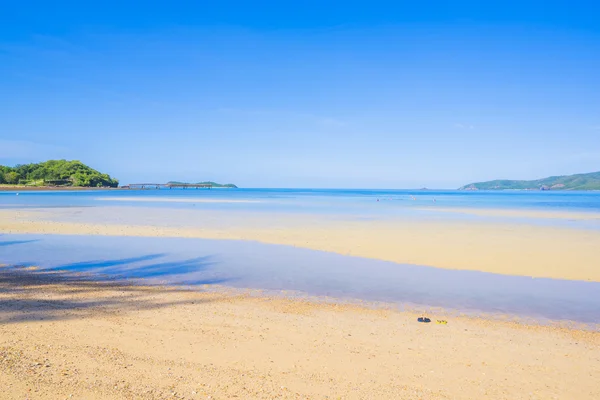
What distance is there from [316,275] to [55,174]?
545 feet

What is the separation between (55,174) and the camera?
15388 centimetres

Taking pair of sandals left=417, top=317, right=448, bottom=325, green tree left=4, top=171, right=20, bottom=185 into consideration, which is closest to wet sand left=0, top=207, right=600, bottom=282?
pair of sandals left=417, top=317, right=448, bottom=325

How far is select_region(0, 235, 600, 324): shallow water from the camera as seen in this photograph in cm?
964

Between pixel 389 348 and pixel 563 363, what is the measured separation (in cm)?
239

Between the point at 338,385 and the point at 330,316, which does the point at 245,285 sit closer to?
the point at 330,316

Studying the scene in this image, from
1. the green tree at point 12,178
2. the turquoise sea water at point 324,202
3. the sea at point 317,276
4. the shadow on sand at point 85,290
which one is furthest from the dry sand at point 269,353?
the green tree at point 12,178

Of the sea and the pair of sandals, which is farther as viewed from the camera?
the sea

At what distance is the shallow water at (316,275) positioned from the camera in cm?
964

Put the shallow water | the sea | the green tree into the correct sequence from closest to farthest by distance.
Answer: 1. the sea
2. the shallow water
3. the green tree

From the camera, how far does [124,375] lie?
524 cm

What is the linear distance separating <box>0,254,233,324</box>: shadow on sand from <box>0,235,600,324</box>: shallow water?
9cm

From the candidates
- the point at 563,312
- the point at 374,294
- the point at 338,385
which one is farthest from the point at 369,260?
the point at 338,385

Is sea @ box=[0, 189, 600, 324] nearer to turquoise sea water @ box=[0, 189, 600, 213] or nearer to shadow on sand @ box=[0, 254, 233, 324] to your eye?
shadow on sand @ box=[0, 254, 233, 324]

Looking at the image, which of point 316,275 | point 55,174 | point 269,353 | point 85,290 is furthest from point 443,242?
point 55,174
